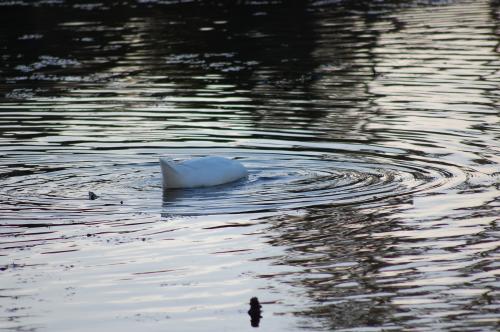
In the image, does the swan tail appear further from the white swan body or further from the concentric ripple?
the concentric ripple


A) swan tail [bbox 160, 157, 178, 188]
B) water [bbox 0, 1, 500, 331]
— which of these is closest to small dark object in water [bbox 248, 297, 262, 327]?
water [bbox 0, 1, 500, 331]

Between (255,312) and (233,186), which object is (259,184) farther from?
(255,312)

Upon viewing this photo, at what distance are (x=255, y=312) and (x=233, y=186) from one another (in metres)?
4.48

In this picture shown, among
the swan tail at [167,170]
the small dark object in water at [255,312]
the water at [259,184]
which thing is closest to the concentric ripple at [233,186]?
the water at [259,184]

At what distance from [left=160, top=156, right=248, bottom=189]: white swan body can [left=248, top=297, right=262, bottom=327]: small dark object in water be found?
4044 millimetres

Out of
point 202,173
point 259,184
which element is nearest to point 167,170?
point 202,173

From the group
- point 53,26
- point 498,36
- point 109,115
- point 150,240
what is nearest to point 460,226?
point 150,240

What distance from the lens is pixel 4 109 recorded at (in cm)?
1850

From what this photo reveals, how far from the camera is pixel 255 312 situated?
27.8 ft

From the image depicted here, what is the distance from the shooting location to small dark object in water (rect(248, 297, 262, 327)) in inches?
328

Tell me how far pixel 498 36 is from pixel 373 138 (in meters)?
10.3

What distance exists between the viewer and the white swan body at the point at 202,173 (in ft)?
41.3

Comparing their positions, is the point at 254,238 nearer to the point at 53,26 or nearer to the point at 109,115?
the point at 109,115

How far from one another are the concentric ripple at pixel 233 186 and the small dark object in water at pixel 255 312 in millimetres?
3115
